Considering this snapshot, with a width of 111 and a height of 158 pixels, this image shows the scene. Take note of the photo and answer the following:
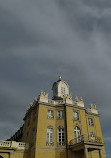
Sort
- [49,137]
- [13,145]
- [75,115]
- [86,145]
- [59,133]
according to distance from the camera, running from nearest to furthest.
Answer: [86,145] < [13,145] < [49,137] < [59,133] < [75,115]

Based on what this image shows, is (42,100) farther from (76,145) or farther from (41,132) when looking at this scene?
(76,145)

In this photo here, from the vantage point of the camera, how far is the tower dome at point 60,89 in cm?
3475

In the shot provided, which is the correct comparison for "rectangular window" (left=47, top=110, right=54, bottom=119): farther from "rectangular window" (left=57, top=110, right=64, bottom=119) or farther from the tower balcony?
the tower balcony

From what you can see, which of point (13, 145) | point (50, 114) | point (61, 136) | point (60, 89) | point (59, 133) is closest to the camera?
point (13, 145)

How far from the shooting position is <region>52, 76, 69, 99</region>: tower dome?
34.8 meters

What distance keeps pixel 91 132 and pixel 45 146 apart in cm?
1020

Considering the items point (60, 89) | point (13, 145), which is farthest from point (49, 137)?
point (60, 89)

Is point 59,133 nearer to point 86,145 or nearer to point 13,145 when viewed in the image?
point 86,145

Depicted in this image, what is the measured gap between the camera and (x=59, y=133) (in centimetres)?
2503

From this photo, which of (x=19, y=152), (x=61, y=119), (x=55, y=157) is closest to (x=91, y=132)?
(x=61, y=119)

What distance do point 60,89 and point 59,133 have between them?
41.4ft

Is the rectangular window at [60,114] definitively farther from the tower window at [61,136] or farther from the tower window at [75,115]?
the tower window at [75,115]

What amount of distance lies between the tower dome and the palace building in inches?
217

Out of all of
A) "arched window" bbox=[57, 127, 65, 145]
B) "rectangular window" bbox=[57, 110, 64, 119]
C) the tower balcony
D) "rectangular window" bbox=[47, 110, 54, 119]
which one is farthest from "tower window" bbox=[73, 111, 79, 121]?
the tower balcony
